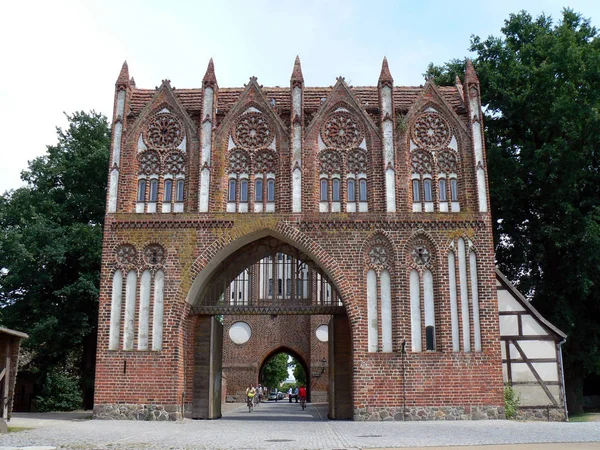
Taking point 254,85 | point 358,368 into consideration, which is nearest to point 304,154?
point 254,85

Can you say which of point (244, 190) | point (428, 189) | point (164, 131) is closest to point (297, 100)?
point (244, 190)

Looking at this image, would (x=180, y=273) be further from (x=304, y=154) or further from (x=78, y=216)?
(x=78, y=216)

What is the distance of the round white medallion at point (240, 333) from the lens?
132 feet

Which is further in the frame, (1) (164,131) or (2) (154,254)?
(1) (164,131)

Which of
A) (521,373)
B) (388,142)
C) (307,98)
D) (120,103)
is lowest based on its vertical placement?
(521,373)

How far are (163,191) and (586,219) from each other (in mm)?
14371

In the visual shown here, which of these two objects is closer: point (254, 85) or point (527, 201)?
point (254, 85)

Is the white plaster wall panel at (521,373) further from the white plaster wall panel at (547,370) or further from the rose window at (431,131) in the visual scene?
the rose window at (431,131)

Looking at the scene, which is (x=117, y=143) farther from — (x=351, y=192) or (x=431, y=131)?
(x=431, y=131)

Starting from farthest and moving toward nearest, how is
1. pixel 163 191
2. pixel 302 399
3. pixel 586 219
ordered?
pixel 302 399 → pixel 586 219 → pixel 163 191

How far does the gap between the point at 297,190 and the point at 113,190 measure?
572 centimetres

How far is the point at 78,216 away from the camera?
89.0 ft

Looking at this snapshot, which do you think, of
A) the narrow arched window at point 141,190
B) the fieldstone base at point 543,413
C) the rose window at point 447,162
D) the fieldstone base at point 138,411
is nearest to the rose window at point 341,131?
the rose window at point 447,162

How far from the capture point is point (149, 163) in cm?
2006
